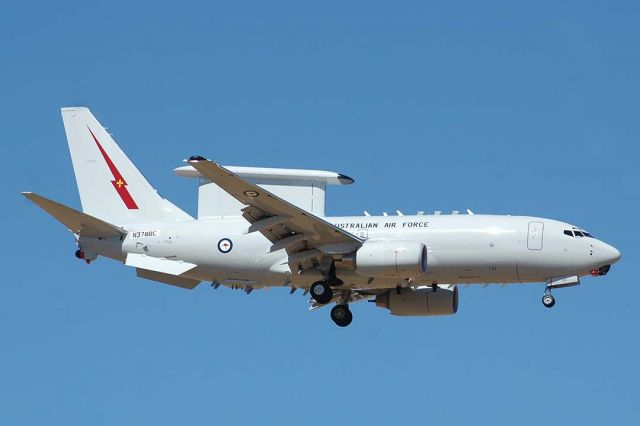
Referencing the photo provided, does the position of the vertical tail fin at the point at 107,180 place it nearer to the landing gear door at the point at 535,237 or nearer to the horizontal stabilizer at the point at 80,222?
the horizontal stabilizer at the point at 80,222

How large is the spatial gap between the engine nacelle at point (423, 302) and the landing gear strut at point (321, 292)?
4529mm

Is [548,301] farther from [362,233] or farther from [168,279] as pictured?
[168,279]

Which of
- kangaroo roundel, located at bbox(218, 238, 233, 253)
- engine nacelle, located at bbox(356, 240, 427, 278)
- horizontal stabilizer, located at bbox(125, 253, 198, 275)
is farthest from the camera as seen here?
horizontal stabilizer, located at bbox(125, 253, 198, 275)

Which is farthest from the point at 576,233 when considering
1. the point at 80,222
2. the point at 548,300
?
the point at 80,222

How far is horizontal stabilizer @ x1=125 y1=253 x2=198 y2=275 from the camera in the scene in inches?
2324

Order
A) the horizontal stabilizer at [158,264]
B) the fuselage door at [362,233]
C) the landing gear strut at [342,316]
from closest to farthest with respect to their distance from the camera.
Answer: the fuselage door at [362,233], the horizontal stabilizer at [158,264], the landing gear strut at [342,316]

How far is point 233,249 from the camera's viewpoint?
58.6 m

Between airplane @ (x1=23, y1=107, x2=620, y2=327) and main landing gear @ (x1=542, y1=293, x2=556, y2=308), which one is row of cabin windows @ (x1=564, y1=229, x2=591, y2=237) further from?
main landing gear @ (x1=542, y1=293, x2=556, y2=308)

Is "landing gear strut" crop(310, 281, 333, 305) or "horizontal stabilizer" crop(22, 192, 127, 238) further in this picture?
"horizontal stabilizer" crop(22, 192, 127, 238)

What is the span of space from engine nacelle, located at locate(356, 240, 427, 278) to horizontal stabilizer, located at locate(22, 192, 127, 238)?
11070 millimetres

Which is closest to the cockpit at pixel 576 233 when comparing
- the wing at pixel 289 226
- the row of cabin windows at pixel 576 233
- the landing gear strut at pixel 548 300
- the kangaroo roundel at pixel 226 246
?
the row of cabin windows at pixel 576 233

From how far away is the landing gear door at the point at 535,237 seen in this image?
5588cm

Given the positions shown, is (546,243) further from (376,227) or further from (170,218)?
(170,218)

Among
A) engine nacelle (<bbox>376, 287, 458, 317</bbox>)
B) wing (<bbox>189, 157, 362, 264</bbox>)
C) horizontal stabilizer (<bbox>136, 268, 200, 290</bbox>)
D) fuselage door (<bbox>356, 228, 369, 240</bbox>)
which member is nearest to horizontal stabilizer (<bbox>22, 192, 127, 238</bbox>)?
horizontal stabilizer (<bbox>136, 268, 200, 290</bbox>)
